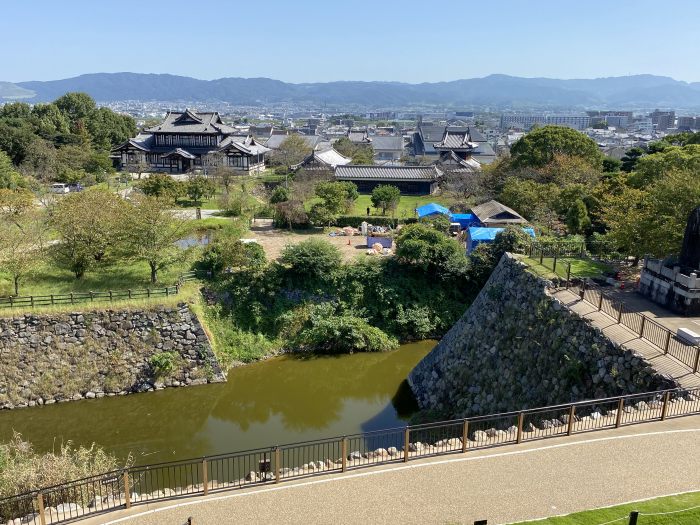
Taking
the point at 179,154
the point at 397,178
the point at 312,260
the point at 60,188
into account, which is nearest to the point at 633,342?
the point at 312,260

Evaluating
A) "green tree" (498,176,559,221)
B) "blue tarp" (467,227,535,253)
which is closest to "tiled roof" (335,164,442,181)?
"green tree" (498,176,559,221)

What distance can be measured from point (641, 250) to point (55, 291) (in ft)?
67.5

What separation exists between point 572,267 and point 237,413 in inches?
484

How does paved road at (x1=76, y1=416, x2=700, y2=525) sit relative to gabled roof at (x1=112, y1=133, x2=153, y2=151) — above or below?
below

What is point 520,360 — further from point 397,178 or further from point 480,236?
point 397,178

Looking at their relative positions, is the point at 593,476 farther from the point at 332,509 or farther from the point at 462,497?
the point at 332,509

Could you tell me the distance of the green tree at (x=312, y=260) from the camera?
22.4 metres

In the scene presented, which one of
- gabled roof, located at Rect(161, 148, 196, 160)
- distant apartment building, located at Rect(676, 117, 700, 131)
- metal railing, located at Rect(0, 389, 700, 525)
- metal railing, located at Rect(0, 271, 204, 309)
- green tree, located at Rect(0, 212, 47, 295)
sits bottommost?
metal railing, located at Rect(0, 271, 204, 309)

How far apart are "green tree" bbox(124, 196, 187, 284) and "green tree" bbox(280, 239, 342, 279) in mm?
4690

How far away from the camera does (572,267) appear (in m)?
18.7

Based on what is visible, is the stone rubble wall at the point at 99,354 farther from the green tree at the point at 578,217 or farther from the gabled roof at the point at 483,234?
the green tree at the point at 578,217

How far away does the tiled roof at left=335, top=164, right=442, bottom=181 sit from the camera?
44844mm

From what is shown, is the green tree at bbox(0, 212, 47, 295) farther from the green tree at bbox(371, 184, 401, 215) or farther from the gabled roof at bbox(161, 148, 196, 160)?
the gabled roof at bbox(161, 148, 196, 160)

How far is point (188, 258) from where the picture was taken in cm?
2339
